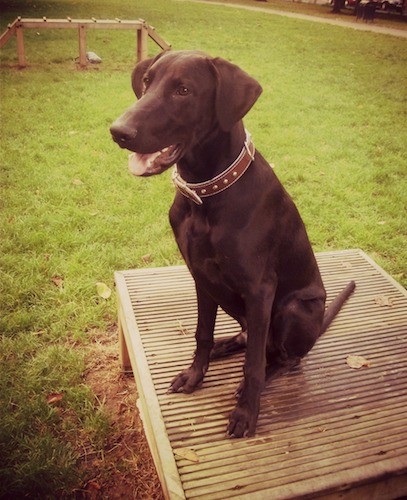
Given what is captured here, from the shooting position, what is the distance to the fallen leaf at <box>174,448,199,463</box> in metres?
1.86

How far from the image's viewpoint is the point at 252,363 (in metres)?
2.02

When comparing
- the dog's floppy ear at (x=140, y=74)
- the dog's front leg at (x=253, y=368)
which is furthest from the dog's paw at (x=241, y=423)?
the dog's floppy ear at (x=140, y=74)

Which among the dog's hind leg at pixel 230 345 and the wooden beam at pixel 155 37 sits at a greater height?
the wooden beam at pixel 155 37

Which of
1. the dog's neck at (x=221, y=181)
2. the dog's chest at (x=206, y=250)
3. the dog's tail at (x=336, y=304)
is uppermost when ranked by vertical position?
the dog's neck at (x=221, y=181)

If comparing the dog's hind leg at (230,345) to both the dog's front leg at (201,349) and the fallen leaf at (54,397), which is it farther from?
the fallen leaf at (54,397)

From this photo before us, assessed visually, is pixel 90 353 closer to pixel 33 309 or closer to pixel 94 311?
pixel 94 311

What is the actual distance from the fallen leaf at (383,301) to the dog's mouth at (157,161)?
176 cm

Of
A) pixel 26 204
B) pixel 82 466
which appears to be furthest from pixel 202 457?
pixel 26 204

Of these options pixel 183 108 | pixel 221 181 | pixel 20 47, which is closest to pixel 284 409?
pixel 221 181

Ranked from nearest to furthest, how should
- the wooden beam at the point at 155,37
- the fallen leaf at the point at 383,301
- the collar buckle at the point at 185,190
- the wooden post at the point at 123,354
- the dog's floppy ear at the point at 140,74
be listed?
1. the collar buckle at the point at 185,190
2. the dog's floppy ear at the point at 140,74
3. the wooden post at the point at 123,354
4. the fallen leaf at the point at 383,301
5. the wooden beam at the point at 155,37

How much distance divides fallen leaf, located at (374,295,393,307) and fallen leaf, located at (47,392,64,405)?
6.53ft

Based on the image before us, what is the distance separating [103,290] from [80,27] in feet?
21.6

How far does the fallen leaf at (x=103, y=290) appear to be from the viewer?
335 centimetres

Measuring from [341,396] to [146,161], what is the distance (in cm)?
142
